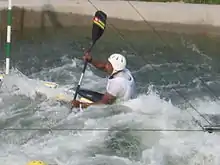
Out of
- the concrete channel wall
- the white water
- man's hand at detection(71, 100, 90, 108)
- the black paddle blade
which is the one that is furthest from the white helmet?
the concrete channel wall

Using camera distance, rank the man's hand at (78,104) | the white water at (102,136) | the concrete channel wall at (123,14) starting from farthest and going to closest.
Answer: the concrete channel wall at (123,14) < the man's hand at (78,104) < the white water at (102,136)

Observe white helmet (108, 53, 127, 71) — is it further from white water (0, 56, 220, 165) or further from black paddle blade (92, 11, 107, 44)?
black paddle blade (92, 11, 107, 44)

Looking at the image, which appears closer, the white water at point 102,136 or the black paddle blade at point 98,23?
the white water at point 102,136

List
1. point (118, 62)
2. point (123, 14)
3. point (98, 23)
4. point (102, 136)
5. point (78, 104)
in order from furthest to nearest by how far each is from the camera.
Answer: point (123, 14)
point (98, 23)
point (78, 104)
point (118, 62)
point (102, 136)

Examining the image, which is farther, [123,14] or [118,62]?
[123,14]

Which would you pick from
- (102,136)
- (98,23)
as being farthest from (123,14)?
(102,136)

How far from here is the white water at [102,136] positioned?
22.6ft

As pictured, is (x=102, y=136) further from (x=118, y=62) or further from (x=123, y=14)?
(x=123, y=14)

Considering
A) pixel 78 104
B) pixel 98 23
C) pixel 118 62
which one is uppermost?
pixel 98 23

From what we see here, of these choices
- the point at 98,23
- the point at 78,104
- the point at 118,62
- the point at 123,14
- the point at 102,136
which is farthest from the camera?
the point at 123,14

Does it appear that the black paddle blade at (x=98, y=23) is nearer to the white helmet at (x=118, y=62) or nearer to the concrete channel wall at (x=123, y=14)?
the white helmet at (x=118, y=62)

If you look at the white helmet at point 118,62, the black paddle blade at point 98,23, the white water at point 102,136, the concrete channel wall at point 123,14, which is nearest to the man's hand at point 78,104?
the white water at point 102,136

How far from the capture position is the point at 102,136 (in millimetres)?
7355

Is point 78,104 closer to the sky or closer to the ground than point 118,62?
closer to the ground
